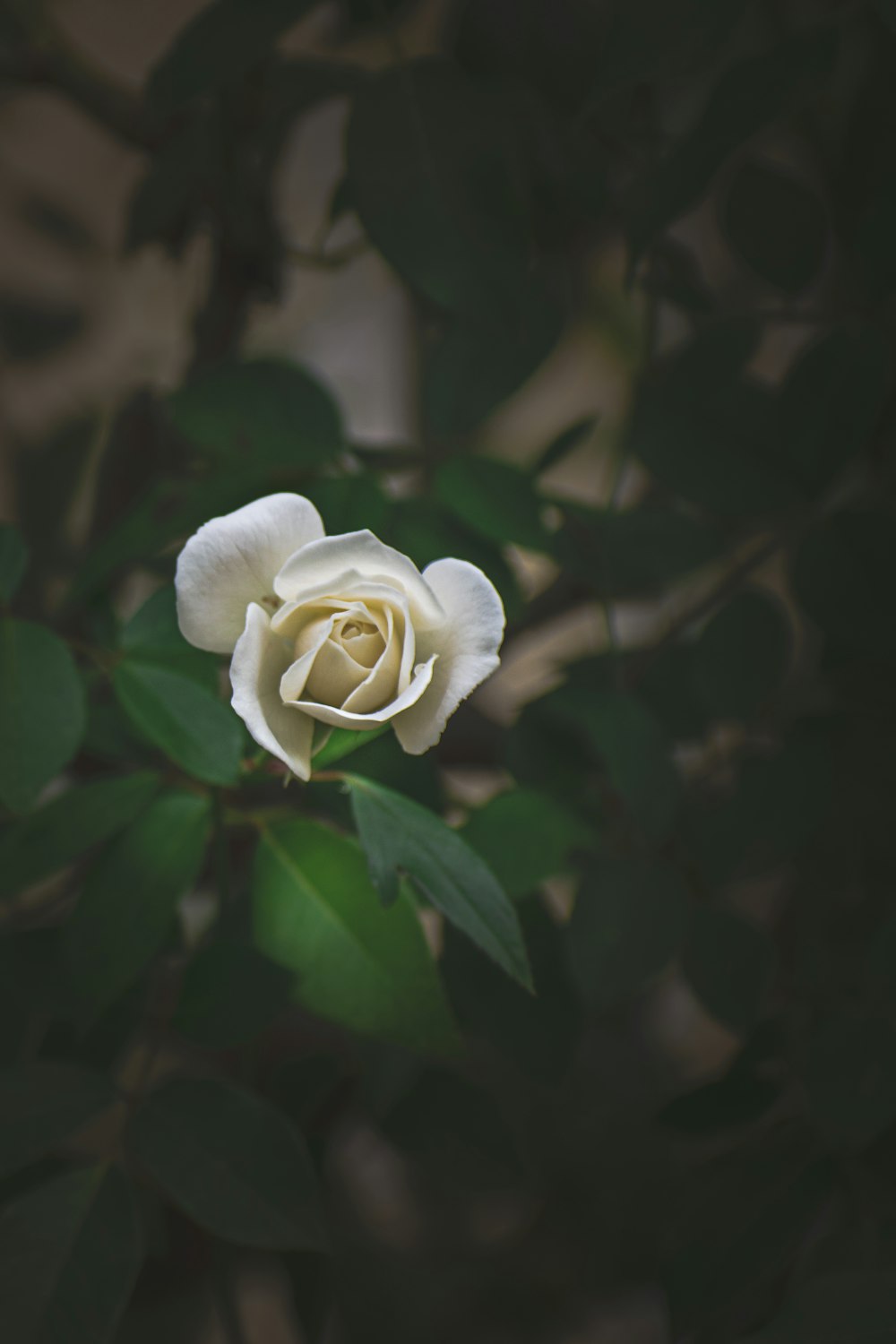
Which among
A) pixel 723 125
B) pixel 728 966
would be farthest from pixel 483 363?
pixel 728 966

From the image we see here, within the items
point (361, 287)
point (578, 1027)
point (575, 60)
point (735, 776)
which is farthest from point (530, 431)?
point (578, 1027)

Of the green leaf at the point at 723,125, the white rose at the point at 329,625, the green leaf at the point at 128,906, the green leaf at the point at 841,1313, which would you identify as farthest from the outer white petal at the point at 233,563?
the green leaf at the point at 841,1313

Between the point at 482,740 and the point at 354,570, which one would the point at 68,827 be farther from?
the point at 482,740

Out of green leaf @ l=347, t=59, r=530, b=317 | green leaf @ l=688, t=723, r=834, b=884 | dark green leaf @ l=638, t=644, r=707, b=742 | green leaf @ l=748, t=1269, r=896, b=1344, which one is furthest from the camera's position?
dark green leaf @ l=638, t=644, r=707, b=742

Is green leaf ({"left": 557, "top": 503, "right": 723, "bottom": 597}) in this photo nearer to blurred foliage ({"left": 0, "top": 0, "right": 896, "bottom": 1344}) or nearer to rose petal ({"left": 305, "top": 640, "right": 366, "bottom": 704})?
blurred foliage ({"left": 0, "top": 0, "right": 896, "bottom": 1344})

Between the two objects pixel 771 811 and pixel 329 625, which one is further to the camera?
pixel 771 811

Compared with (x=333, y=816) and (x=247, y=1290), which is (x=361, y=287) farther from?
(x=247, y=1290)

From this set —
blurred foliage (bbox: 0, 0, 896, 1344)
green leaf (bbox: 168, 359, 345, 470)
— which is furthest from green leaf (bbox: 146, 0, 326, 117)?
green leaf (bbox: 168, 359, 345, 470)

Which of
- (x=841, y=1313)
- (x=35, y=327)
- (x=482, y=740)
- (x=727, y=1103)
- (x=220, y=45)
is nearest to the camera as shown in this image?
(x=841, y=1313)
